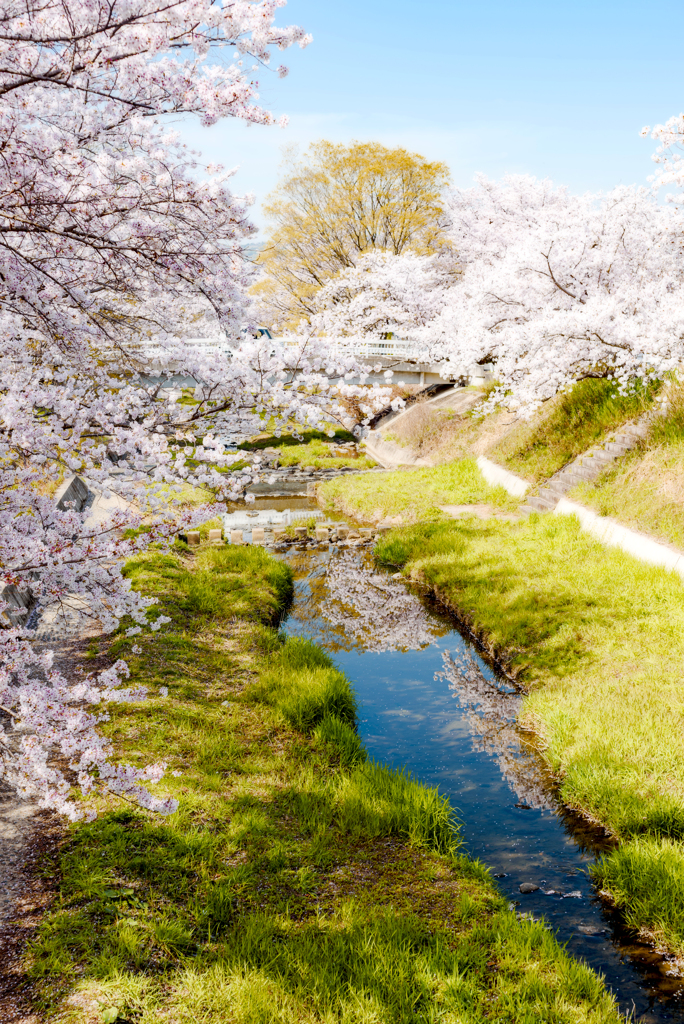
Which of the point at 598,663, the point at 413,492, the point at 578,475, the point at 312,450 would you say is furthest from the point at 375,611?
the point at 312,450

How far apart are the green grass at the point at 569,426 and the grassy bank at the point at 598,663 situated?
2.92 m

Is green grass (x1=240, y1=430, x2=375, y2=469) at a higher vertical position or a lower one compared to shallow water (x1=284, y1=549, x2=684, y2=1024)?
higher

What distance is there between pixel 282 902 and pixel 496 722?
4.13 m

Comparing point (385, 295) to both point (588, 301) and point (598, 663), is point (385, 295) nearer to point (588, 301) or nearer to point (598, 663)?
point (588, 301)

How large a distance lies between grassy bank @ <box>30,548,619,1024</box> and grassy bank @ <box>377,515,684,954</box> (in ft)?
3.86

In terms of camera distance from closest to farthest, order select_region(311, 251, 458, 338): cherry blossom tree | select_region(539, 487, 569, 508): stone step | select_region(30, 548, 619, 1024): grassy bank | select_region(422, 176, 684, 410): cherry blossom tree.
Answer: select_region(30, 548, 619, 1024): grassy bank
select_region(422, 176, 684, 410): cherry blossom tree
select_region(539, 487, 569, 508): stone step
select_region(311, 251, 458, 338): cherry blossom tree

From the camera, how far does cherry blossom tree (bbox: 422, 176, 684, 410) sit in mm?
13344

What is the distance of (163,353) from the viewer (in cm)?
575

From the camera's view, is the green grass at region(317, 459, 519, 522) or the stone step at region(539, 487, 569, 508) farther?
the green grass at region(317, 459, 519, 522)

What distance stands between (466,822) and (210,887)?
2.69 meters

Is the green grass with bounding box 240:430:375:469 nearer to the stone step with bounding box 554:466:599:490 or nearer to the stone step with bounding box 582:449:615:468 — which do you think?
the stone step with bounding box 554:466:599:490

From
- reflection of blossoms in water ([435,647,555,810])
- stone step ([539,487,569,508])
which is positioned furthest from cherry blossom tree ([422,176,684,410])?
reflection of blossoms in water ([435,647,555,810])

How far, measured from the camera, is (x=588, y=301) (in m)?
14.9

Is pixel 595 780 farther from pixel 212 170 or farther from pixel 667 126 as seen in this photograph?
pixel 667 126
